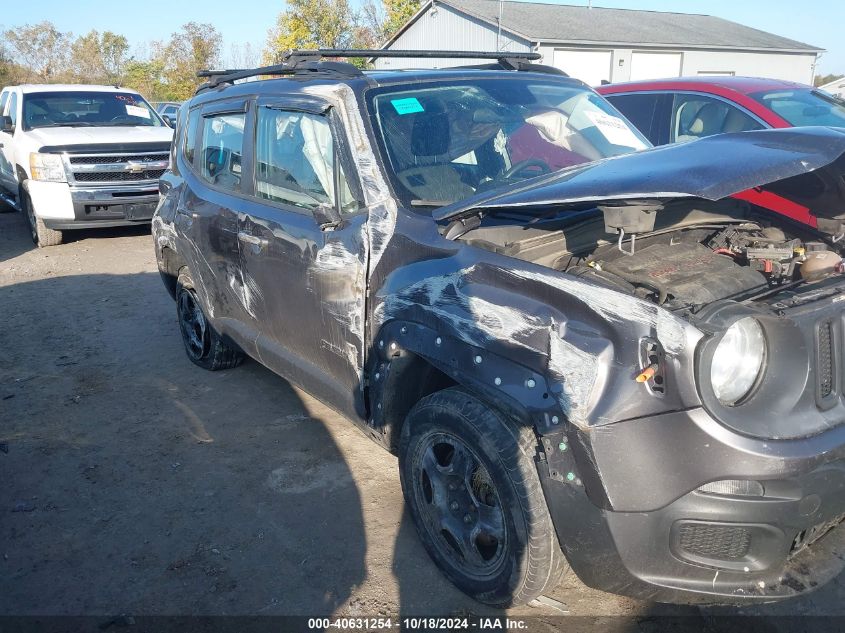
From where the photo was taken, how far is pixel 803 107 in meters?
6.29

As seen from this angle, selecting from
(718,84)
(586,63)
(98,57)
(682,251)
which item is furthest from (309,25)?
(682,251)

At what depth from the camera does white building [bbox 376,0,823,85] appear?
2409cm

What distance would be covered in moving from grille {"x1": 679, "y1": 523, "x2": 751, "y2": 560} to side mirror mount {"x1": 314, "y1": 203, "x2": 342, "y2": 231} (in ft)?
6.17

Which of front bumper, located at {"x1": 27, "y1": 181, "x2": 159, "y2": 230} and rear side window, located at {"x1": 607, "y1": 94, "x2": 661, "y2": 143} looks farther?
front bumper, located at {"x1": 27, "y1": 181, "x2": 159, "y2": 230}

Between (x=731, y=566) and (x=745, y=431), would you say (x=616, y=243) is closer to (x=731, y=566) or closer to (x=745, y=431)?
(x=745, y=431)

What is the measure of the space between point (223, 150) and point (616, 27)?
25676mm

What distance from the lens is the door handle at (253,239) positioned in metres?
3.65

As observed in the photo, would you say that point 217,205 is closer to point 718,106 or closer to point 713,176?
point 713,176

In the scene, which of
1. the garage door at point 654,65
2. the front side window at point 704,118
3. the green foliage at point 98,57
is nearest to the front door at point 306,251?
the front side window at point 704,118

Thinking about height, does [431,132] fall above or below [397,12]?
below

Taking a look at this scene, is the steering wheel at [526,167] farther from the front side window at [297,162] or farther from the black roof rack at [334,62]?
the black roof rack at [334,62]

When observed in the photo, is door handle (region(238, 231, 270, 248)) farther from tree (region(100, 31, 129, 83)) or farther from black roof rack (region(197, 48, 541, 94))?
tree (region(100, 31, 129, 83))

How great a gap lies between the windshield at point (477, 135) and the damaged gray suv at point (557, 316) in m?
0.01

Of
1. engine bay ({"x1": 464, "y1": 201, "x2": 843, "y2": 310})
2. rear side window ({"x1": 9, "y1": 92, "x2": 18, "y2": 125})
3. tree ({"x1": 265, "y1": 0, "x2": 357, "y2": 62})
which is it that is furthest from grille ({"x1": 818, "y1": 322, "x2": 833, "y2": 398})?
tree ({"x1": 265, "y1": 0, "x2": 357, "y2": 62})
